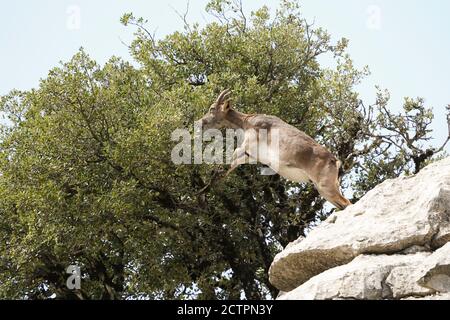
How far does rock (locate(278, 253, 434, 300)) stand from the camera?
1318 centimetres

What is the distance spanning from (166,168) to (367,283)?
43.3ft

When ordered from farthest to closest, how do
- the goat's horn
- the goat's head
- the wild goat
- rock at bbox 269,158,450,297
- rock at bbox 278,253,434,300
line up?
the goat's horn, the goat's head, the wild goat, rock at bbox 269,158,450,297, rock at bbox 278,253,434,300

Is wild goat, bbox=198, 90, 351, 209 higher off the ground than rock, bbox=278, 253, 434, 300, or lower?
higher

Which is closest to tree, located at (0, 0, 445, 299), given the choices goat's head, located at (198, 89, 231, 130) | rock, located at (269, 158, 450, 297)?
goat's head, located at (198, 89, 231, 130)

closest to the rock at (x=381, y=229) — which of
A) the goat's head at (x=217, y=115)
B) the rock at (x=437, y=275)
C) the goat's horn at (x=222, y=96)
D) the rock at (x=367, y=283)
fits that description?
the rock at (x=367, y=283)

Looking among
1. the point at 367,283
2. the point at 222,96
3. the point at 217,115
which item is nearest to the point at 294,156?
the point at 217,115

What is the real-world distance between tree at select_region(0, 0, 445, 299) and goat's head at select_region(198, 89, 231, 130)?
151 cm

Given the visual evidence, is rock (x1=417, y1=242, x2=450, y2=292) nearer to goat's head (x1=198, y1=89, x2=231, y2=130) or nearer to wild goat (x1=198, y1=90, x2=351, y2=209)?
wild goat (x1=198, y1=90, x2=351, y2=209)

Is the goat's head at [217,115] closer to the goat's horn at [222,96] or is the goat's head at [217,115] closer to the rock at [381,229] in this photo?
the goat's horn at [222,96]

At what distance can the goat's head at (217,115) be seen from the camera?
22.8 meters

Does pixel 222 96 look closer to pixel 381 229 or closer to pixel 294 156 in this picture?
pixel 294 156

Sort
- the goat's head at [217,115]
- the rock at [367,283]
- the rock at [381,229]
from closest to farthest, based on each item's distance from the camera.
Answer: the rock at [367,283] < the rock at [381,229] < the goat's head at [217,115]

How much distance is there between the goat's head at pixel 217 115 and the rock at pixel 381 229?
277 inches
